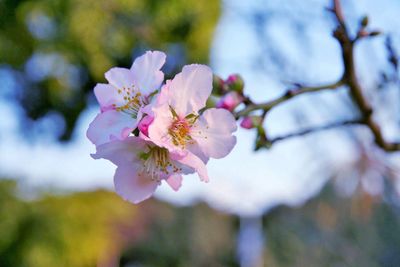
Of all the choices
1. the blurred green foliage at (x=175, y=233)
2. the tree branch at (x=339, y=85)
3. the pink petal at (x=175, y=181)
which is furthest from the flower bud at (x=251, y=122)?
the blurred green foliage at (x=175, y=233)

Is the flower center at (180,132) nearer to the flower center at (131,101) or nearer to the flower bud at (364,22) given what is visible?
the flower center at (131,101)

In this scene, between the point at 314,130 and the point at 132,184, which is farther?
the point at 314,130

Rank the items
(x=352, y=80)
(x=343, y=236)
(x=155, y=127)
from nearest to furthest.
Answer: (x=155, y=127), (x=352, y=80), (x=343, y=236)

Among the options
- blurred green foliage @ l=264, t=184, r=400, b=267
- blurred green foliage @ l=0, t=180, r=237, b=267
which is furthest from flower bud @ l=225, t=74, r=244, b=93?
blurred green foliage @ l=0, t=180, r=237, b=267

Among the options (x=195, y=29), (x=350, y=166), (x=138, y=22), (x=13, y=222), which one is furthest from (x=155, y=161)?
(x=13, y=222)

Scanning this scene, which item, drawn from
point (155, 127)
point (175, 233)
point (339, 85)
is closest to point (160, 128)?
point (155, 127)

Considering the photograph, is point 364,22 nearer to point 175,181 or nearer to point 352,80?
point 352,80
